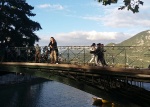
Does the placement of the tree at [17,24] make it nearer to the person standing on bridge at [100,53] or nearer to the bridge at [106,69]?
the bridge at [106,69]

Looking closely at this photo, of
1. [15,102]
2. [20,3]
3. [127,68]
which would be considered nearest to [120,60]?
[127,68]

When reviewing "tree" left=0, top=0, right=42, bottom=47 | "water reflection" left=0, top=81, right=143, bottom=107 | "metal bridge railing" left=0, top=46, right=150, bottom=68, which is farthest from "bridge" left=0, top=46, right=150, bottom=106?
"tree" left=0, top=0, right=42, bottom=47

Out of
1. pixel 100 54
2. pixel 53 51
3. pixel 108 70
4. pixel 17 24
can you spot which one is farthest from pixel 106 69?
pixel 17 24

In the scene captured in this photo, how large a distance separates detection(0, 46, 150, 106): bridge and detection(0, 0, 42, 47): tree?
82.8 ft

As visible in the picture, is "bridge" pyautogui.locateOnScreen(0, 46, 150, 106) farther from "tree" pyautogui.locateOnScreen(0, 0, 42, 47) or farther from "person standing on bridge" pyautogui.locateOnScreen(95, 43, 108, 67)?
"tree" pyautogui.locateOnScreen(0, 0, 42, 47)

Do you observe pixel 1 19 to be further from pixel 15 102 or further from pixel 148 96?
pixel 148 96

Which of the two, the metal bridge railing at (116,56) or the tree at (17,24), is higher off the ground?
the tree at (17,24)

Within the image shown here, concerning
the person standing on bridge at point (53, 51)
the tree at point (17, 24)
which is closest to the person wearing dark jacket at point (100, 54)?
the person standing on bridge at point (53, 51)

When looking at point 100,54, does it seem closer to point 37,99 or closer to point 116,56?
point 116,56

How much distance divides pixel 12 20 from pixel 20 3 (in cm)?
419

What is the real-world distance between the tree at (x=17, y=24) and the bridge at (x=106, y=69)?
82.8 feet

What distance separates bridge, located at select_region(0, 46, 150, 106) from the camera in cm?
1808

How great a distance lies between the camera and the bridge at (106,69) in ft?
59.3

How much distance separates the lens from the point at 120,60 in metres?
19.1
